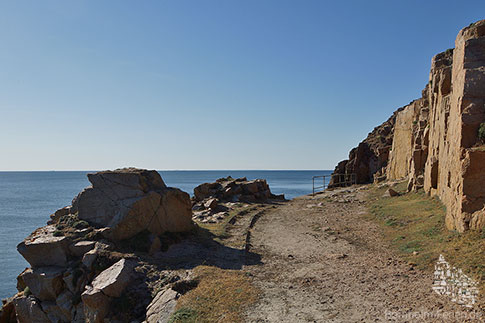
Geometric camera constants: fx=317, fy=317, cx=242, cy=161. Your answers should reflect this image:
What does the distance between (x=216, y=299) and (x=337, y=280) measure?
4224 mm

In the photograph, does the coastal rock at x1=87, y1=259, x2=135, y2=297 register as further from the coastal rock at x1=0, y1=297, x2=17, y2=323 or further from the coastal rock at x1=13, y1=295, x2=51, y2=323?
the coastal rock at x1=0, y1=297, x2=17, y2=323

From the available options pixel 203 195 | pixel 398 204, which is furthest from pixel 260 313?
pixel 203 195

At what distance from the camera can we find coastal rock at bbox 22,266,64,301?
12992mm

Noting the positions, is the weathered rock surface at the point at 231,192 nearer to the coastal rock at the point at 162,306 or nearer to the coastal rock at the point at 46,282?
the coastal rock at the point at 46,282

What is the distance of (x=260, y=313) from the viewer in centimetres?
884

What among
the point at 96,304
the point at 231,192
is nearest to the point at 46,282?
the point at 96,304

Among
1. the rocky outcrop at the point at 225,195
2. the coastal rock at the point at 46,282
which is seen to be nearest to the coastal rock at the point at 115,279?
the coastal rock at the point at 46,282

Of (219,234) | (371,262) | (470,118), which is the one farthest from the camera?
(219,234)

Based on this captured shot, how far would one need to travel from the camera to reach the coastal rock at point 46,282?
13.0 metres

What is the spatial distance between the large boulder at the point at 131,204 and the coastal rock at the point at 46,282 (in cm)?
258

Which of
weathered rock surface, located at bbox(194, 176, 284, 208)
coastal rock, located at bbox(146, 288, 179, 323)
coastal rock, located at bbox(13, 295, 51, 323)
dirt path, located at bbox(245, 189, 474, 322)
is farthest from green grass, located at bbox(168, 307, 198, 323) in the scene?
weathered rock surface, located at bbox(194, 176, 284, 208)

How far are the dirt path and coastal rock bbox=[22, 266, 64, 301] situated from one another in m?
7.84

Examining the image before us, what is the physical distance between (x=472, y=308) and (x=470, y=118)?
9.10 m

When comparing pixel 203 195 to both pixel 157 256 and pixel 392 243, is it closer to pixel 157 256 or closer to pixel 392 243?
pixel 157 256
